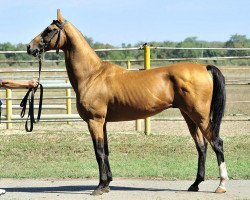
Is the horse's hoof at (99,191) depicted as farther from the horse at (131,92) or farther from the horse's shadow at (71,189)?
the horse's shadow at (71,189)

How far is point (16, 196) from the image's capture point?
8.39 meters

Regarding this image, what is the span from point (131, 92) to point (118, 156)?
362cm

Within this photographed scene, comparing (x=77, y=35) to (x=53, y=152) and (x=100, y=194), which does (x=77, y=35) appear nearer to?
(x=100, y=194)

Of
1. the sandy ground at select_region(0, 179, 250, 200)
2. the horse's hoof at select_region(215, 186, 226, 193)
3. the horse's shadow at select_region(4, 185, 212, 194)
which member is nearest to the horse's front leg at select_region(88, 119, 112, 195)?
the sandy ground at select_region(0, 179, 250, 200)

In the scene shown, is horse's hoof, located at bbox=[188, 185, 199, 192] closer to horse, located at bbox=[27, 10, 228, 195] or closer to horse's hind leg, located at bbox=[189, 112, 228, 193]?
horse, located at bbox=[27, 10, 228, 195]

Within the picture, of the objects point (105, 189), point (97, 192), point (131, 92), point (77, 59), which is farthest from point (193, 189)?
point (77, 59)

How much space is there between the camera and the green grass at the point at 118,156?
10078mm

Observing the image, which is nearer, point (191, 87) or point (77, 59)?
point (191, 87)

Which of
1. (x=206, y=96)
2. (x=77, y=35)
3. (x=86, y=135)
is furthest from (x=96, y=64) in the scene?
(x=86, y=135)

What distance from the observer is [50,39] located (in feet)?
28.6

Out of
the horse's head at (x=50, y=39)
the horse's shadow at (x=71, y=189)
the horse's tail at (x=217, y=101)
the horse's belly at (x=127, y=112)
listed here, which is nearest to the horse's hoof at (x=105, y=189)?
the horse's shadow at (x=71, y=189)

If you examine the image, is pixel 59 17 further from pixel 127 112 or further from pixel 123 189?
pixel 123 189

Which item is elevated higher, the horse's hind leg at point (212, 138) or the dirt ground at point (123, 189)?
the horse's hind leg at point (212, 138)

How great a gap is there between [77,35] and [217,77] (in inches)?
80.9
